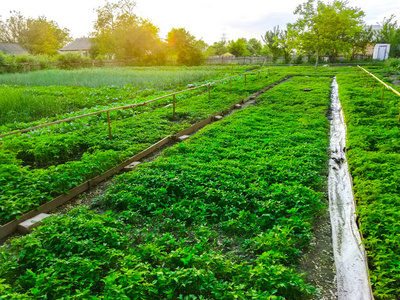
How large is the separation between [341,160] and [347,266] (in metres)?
3.86

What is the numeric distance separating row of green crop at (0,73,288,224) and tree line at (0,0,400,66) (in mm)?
27354

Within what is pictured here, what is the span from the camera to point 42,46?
49.5 m

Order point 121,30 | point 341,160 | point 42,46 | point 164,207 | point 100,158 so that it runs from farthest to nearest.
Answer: point 42,46 → point 121,30 → point 341,160 → point 100,158 → point 164,207

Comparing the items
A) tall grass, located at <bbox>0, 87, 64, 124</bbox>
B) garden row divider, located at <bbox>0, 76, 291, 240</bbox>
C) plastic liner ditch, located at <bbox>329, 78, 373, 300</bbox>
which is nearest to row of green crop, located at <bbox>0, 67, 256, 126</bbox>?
tall grass, located at <bbox>0, 87, 64, 124</bbox>

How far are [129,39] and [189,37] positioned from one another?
9266 mm

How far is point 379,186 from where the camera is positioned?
189 inches

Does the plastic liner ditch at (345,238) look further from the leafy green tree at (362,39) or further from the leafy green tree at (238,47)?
the leafy green tree at (238,47)

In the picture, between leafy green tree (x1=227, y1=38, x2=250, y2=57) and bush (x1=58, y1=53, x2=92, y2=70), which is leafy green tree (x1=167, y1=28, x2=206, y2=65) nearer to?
bush (x1=58, y1=53, x2=92, y2=70)

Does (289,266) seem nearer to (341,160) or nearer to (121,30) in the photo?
(341,160)

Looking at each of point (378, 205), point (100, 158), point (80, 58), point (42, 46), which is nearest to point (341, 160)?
point (378, 205)

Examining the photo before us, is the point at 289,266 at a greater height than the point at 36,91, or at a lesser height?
lesser

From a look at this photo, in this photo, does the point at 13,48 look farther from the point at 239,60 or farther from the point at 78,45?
the point at 239,60

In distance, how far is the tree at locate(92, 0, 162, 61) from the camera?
43.4 meters

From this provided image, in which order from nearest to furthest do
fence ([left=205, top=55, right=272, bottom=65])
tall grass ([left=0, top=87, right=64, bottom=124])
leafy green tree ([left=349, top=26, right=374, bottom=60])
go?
tall grass ([left=0, top=87, right=64, bottom=124]) → leafy green tree ([left=349, top=26, right=374, bottom=60]) → fence ([left=205, top=55, right=272, bottom=65])
